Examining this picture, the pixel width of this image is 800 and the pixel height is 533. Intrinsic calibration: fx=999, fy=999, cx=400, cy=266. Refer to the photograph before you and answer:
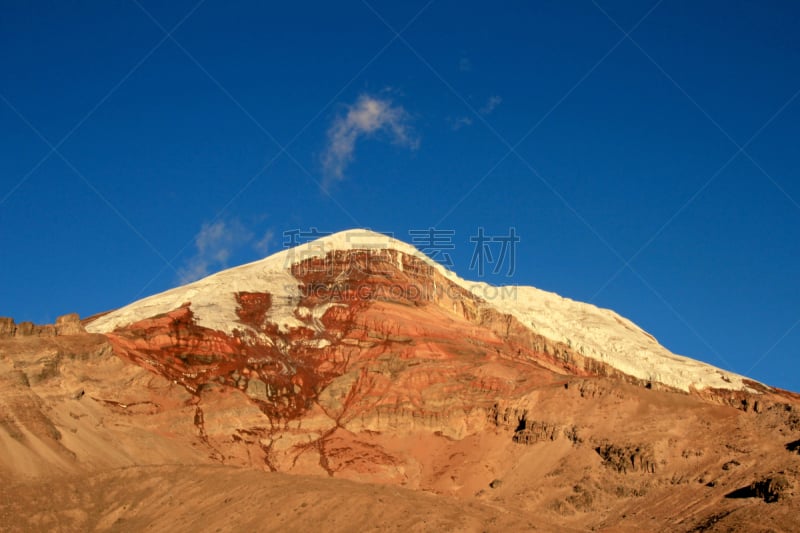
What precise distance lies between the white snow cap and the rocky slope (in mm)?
403

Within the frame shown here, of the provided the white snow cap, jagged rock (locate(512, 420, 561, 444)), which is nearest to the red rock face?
the white snow cap

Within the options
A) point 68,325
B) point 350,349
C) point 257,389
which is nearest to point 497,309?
point 350,349

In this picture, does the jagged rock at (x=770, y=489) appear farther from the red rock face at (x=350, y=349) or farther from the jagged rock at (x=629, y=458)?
the red rock face at (x=350, y=349)

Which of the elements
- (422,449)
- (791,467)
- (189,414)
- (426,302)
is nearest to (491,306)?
(426,302)

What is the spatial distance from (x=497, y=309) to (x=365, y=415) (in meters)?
30.3

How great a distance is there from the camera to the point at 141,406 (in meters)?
68.2

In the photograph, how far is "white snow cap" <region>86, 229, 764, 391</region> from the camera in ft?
272

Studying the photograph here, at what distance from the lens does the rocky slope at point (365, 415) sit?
5681 cm

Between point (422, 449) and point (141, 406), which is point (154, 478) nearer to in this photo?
point (141, 406)

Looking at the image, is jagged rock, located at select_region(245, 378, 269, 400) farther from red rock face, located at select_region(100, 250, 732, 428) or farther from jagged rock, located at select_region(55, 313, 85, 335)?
jagged rock, located at select_region(55, 313, 85, 335)

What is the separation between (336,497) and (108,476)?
15.0m

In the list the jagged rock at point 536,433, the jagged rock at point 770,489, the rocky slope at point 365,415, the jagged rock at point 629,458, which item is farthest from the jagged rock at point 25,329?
the jagged rock at point 770,489

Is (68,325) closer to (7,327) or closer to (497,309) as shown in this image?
(7,327)

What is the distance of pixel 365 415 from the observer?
2906 inches
